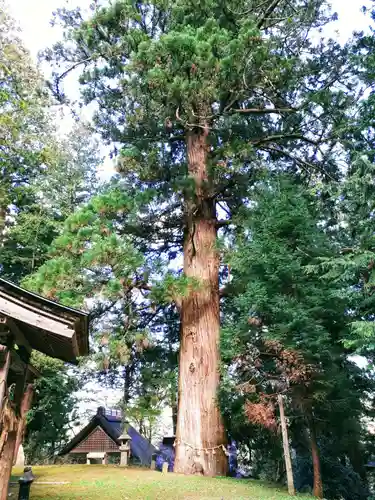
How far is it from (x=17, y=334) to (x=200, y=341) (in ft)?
17.9

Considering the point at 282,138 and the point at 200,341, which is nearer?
the point at 200,341

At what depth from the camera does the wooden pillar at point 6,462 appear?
12.8 ft

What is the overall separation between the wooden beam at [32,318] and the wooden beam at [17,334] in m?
0.11

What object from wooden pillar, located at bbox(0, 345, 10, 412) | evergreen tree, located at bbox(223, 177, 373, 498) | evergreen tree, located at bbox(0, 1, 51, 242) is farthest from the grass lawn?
evergreen tree, located at bbox(0, 1, 51, 242)

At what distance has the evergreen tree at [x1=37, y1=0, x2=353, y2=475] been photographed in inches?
326

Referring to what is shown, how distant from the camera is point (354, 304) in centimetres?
712

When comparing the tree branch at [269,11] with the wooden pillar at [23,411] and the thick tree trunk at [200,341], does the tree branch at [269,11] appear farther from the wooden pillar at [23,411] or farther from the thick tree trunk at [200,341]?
the wooden pillar at [23,411]

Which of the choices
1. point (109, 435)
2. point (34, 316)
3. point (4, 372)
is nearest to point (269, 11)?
point (34, 316)

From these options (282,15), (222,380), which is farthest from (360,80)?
(222,380)

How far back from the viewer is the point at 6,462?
4055 millimetres

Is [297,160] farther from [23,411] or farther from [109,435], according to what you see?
[109,435]

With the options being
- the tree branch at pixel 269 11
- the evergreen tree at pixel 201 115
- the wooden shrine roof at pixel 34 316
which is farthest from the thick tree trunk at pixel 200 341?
the wooden shrine roof at pixel 34 316

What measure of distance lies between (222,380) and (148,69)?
6854mm

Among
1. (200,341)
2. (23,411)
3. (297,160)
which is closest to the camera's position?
(23,411)
